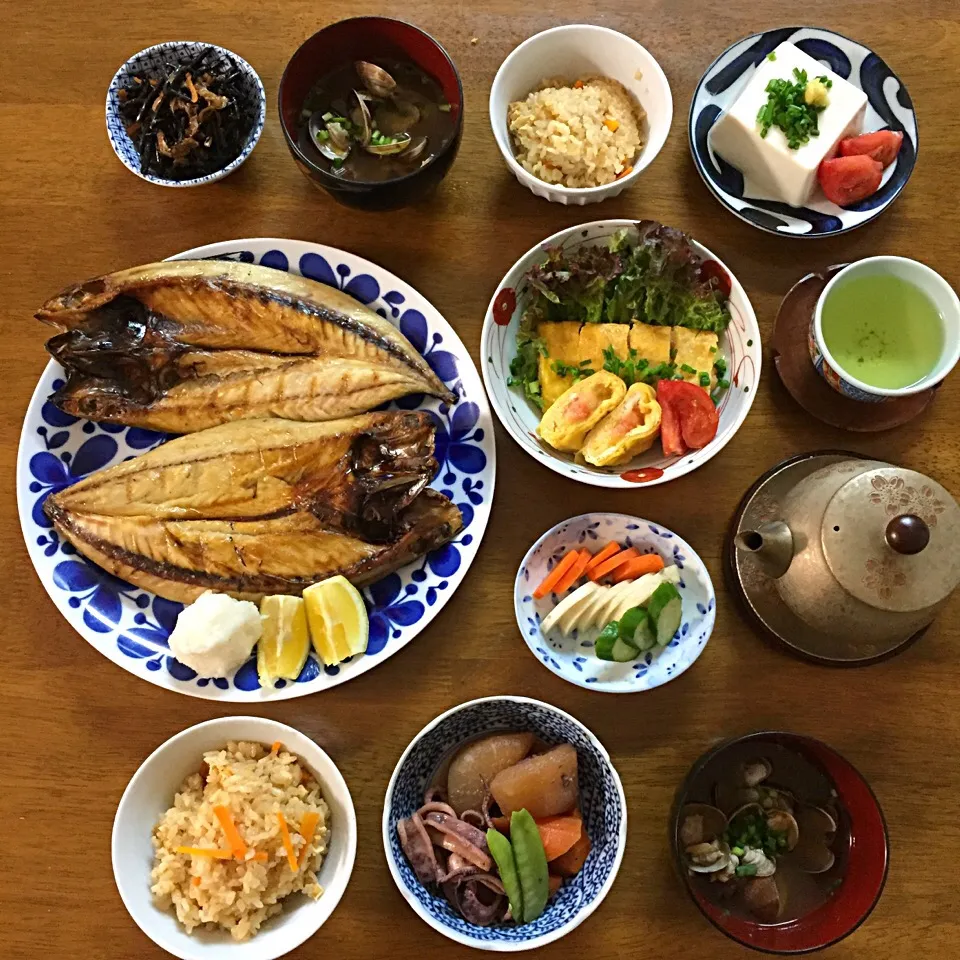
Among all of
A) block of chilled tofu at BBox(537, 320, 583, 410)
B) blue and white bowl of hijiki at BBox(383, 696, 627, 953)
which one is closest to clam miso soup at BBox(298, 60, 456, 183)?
block of chilled tofu at BBox(537, 320, 583, 410)

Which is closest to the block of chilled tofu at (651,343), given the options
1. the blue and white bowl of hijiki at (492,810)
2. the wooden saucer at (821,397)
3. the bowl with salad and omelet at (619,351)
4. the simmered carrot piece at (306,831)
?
the bowl with salad and omelet at (619,351)

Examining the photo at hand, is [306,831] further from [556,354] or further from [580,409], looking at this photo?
[556,354]

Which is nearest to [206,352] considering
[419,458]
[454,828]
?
[419,458]

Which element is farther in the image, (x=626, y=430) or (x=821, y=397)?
(x=821, y=397)

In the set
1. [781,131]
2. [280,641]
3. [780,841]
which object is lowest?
[780,841]

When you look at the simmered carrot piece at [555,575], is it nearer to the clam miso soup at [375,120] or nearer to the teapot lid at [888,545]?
the teapot lid at [888,545]

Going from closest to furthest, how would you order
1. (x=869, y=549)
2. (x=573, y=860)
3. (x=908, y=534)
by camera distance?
(x=908, y=534) → (x=869, y=549) → (x=573, y=860)

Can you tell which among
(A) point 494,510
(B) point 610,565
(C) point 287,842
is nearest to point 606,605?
(B) point 610,565
